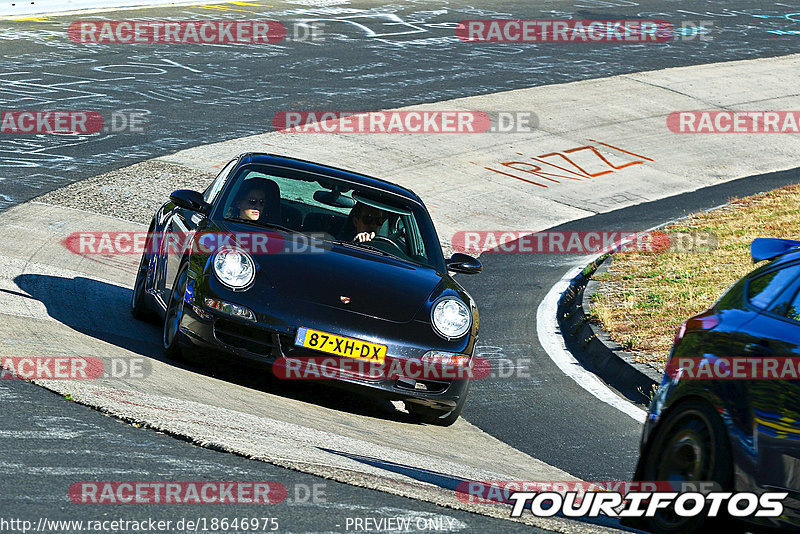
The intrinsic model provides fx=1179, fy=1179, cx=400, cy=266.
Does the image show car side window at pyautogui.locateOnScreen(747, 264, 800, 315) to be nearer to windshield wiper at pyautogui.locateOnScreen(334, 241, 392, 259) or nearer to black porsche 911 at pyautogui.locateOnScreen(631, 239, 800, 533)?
black porsche 911 at pyautogui.locateOnScreen(631, 239, 800, 533)

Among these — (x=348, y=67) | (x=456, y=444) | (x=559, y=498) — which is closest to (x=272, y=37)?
(x=348, y=67)

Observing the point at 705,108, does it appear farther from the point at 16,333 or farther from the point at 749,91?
the point at 16,333

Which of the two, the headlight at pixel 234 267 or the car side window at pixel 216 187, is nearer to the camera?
the headlight at pixel 234 267

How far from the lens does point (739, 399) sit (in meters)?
4.85

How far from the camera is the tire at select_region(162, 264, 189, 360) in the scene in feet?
24.1

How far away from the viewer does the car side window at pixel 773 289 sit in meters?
5.14

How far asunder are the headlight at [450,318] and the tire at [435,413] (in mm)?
348
